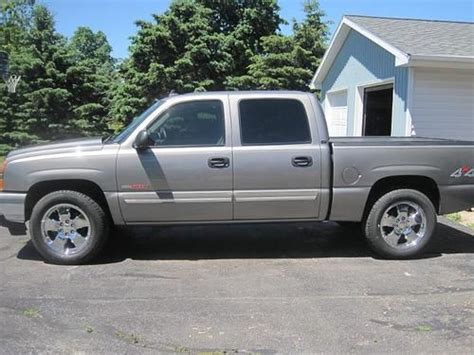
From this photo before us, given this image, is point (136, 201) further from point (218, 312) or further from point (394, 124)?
point (394, 124)

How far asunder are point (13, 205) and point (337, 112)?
480 inches

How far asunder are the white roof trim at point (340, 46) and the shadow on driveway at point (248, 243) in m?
4.65

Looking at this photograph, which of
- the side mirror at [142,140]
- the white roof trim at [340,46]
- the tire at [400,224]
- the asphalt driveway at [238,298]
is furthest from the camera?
the white roof trim at [340,46]

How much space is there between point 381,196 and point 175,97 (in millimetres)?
2621

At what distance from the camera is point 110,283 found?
19.0 ft

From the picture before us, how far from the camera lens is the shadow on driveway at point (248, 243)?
698 centimetres

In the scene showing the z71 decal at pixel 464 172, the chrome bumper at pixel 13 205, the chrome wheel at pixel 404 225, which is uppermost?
the z71 decal at pixel 464 172

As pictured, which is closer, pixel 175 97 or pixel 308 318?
pixel 308 318

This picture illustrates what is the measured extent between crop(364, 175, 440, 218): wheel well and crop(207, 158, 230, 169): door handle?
1.74 meters

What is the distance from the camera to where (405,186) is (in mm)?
6871

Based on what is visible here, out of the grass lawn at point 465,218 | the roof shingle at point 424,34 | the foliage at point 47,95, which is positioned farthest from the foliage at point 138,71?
the grass lawn at point 465,218

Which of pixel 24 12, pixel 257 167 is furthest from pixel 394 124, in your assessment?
pixel 24 12

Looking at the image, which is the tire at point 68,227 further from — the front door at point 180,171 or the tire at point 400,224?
the tire at point 400,224

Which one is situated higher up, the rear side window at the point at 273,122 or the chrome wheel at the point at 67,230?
the rear side window at the point at 273,122
